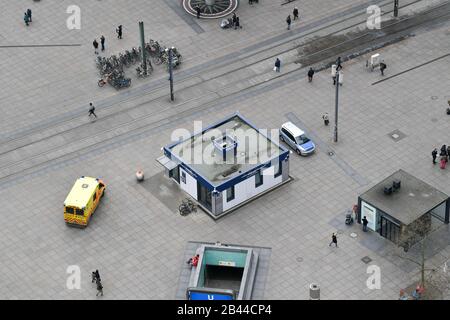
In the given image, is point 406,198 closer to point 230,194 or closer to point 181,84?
point 230,194

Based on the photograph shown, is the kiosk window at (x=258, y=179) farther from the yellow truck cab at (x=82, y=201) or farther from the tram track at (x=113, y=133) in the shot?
the yellow truck cab at (x=82, y=201)

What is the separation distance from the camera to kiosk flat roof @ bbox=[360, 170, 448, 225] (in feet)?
382

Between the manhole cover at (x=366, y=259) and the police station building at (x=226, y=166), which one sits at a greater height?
the police station building at (x=226, y=166)

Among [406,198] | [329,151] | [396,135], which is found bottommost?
[329,151]

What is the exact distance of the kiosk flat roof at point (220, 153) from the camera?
12194cm

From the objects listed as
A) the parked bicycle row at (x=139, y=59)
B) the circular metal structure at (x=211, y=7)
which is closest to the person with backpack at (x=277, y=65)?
the parked bicycle row at (x=139, y=59)

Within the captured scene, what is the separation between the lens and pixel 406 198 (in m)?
118

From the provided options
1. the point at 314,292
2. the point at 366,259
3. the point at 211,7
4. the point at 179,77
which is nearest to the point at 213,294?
the point at 314,292

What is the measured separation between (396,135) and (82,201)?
35323 mm

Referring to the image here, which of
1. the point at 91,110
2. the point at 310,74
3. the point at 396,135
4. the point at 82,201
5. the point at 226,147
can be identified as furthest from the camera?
the point at 310,74

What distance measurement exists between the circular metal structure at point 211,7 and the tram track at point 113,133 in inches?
517

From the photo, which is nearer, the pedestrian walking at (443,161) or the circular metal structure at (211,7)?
the pedestrian walking at (443,161)

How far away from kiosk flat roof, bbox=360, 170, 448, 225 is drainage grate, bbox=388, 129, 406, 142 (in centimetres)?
1068

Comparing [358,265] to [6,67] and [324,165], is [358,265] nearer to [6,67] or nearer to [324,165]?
[324,165]
